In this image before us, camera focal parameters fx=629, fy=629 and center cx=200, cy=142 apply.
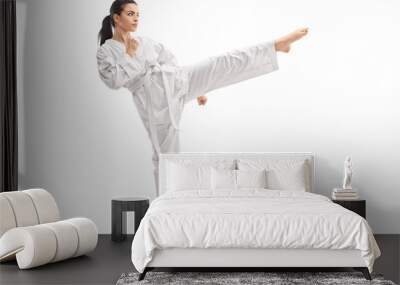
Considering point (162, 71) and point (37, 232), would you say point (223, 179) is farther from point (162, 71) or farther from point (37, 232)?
point (37, 232)

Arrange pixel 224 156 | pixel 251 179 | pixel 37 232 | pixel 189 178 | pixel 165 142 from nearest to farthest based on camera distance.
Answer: pixel 37 232 < pixel 251 179 < pixel 189 178 < pixel 224 156 < pixel 165 142

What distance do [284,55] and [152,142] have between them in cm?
178

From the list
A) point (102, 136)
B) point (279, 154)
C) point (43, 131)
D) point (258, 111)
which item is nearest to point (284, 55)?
point (258, 111)

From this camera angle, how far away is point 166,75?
23.1ft

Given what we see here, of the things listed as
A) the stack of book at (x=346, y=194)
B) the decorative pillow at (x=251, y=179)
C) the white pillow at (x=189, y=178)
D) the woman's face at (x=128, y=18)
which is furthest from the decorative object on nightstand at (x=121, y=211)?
the stack of book at (x=346, y=194)

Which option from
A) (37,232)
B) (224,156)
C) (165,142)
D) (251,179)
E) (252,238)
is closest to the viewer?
(252,238)

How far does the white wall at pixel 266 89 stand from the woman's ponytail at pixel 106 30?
0.22 feet

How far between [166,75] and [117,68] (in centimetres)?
55

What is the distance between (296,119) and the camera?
7047 millimetres

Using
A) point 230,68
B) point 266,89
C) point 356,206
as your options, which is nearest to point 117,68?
point 230,68

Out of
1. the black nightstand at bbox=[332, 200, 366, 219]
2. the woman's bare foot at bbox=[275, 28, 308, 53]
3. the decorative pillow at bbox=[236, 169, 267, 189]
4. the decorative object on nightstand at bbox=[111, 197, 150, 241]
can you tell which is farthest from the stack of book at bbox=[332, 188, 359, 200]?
the decorative object on nightstand at bbox=[111, 197, 150, 241]

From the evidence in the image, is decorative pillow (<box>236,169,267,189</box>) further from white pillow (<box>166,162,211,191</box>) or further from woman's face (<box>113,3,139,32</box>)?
woman's face (<box>113,3,139,32</box>)

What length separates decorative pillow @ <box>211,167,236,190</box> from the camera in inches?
249

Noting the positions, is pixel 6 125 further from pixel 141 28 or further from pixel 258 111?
pixel 258 111
